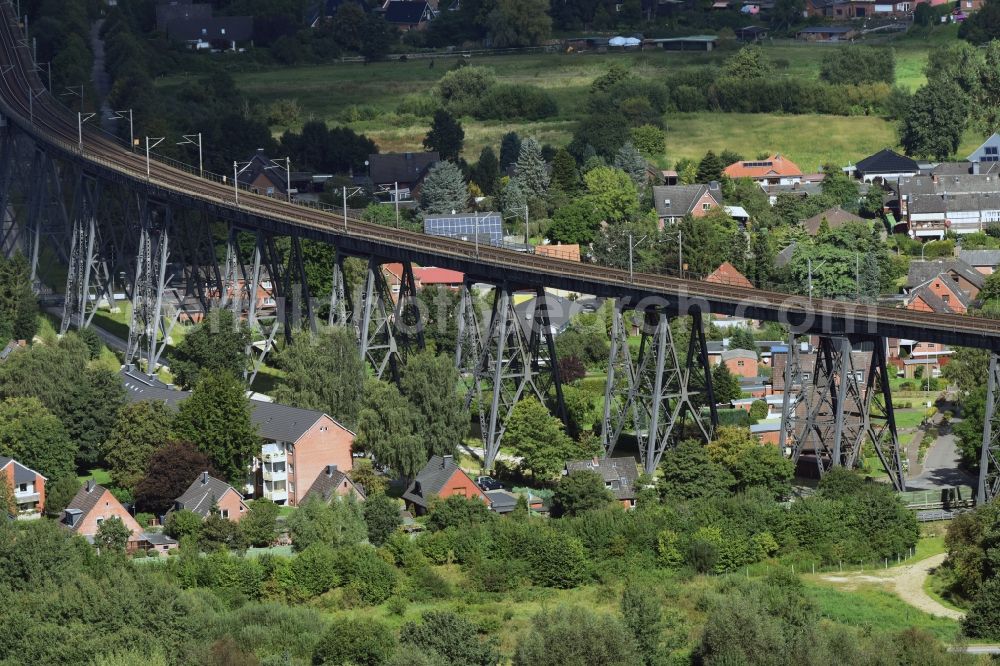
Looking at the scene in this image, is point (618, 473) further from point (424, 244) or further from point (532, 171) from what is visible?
point (532, 171)

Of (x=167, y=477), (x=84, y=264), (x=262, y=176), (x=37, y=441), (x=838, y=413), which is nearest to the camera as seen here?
(x=167, y=477)

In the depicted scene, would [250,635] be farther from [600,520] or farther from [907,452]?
[907,452]

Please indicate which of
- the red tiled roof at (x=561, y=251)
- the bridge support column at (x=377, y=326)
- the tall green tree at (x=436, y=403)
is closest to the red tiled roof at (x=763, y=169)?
the red tiled roof at (x=561, y=251)

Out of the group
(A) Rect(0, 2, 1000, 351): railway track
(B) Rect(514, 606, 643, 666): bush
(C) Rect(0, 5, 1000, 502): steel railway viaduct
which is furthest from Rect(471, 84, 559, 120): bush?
(B) Rect(514, 606, 643, 666): bush

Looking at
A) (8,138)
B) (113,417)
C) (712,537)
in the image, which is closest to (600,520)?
(712,537)

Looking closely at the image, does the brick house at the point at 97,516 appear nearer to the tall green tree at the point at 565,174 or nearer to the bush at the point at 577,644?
the bush at the point at 577,644

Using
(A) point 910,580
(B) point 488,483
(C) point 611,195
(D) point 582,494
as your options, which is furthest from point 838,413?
(C) point 611,195

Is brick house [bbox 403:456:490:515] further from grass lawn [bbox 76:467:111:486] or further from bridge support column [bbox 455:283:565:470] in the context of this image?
grass lawn [bbox 76:467:111:486]
